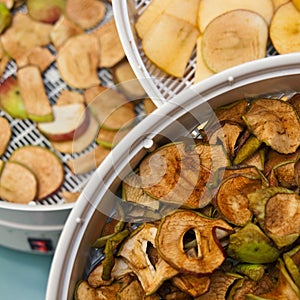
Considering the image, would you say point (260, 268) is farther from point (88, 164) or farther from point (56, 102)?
point (56, 102)

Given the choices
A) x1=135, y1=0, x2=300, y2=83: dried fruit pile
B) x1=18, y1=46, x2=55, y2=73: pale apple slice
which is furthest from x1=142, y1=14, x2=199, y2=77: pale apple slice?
x1=18, y1=46, x2=55, y2=73: pale apple slice

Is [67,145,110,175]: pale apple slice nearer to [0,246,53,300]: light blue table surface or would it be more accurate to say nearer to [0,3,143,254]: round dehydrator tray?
[0,3,143,254]: round dehydrator tray

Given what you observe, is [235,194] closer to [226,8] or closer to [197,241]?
[197,241]

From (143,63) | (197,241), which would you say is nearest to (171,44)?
(143,63)

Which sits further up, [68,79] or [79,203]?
[68,79]

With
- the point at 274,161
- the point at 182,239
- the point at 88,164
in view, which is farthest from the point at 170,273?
the point at 88,164
